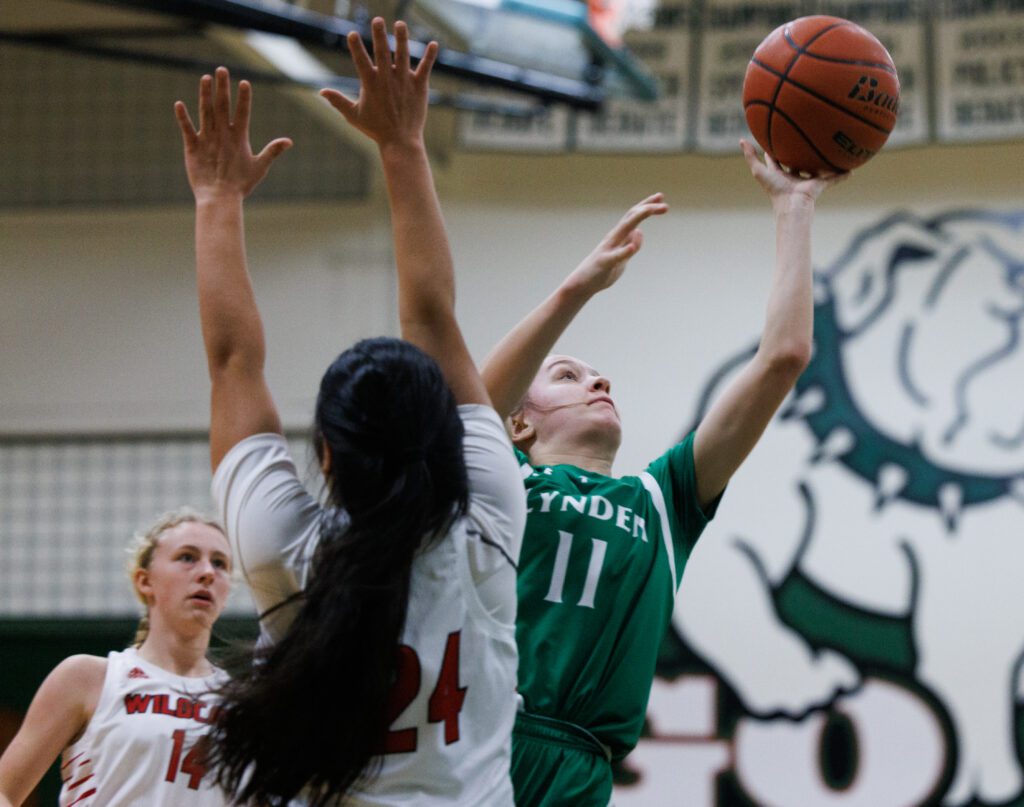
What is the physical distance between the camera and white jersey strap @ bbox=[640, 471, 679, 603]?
324cm

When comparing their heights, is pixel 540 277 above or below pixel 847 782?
above

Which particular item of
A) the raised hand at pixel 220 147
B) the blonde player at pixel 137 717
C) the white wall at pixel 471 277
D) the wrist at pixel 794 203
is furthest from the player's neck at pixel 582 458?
the white wall at pixel 471 277

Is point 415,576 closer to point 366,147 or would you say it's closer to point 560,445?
point 560,445

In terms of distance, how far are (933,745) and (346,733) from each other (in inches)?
267

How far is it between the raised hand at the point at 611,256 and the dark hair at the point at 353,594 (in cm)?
95

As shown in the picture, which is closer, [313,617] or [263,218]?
[313,617]

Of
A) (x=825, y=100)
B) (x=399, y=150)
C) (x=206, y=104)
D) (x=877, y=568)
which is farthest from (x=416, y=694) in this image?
(x=877, y=568)

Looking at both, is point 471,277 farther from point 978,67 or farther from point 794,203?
point 794,203

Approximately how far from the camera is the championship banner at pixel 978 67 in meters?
8.78

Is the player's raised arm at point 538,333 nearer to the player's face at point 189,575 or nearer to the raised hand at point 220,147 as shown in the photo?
the raised hand at point 220,147

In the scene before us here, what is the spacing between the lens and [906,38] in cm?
883

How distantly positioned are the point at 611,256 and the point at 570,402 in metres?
0.49

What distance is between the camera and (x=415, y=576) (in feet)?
6.95

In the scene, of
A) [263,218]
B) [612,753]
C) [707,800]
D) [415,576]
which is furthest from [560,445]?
[263,218]
